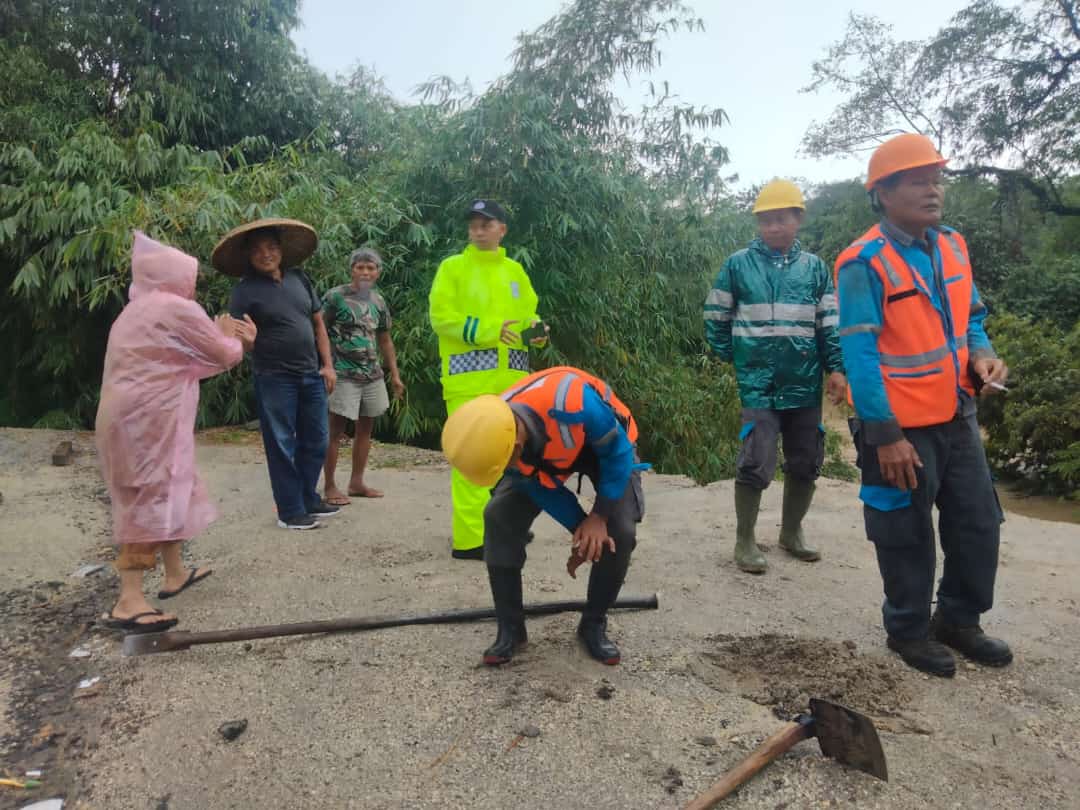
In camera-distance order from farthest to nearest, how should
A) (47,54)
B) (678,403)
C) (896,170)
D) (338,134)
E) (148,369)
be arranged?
(338,134)
(47,54)
(678,403)
(148,369)
(896,170)

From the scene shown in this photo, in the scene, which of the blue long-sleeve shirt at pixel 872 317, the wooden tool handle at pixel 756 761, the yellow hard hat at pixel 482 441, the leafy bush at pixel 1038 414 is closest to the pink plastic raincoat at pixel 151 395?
the yellow hard hat at pixel 482 441

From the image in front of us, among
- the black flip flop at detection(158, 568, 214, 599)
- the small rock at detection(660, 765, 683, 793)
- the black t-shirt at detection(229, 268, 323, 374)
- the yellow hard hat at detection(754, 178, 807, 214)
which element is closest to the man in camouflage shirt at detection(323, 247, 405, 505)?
the black t-shirt at detection(229, 268, 323, 374)

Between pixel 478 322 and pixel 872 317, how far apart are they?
70.0 inches

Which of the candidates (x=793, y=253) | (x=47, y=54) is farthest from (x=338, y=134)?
(x=793, y=253)

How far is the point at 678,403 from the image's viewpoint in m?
8.65

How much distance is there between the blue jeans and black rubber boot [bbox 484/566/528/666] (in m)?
2.07

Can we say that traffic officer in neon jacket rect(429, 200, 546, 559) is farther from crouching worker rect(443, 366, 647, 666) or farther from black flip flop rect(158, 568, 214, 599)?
black flip flop rect(158, 568, 214, 599)

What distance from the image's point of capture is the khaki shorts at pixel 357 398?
5.25m

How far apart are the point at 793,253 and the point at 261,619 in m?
2.91

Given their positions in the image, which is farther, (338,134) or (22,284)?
(338,134)

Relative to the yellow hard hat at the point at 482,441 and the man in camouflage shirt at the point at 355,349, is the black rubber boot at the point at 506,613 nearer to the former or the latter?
the yellow hard hat at the point at 482,441

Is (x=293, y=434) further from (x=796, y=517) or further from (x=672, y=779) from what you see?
(x=672, y=779)

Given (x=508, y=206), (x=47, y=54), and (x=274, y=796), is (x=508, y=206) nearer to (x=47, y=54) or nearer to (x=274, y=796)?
(x=274, y=796)

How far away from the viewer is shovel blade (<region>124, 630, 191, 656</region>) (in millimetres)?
2953
